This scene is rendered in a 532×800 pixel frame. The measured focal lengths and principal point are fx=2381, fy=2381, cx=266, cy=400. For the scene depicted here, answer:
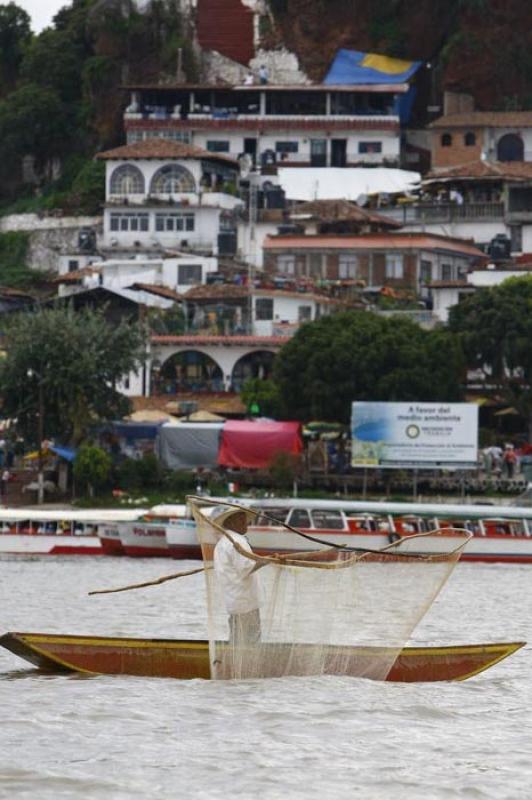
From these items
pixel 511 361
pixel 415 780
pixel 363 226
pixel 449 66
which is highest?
pixel 449 66

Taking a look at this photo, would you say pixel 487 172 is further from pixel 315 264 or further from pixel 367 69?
pixel 367 69

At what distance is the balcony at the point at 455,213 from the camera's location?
102 meters

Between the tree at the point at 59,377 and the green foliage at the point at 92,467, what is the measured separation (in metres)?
2.21

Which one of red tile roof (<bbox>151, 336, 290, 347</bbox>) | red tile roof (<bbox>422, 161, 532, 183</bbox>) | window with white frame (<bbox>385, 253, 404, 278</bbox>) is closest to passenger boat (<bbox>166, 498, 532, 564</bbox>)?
red tile roof (<bbox>151, 336, 290, 347</bbox>)

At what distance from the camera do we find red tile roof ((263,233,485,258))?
9525 centimetres

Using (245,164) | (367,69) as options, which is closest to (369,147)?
(367,69)

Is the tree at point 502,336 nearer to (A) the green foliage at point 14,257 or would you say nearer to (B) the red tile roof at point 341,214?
(B) the red tile roof at point 341,214

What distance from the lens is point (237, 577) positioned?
23.5 meters

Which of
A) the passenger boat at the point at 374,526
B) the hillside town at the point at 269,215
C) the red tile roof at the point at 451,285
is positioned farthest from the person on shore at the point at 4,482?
the red tile roof at the point at 451,285

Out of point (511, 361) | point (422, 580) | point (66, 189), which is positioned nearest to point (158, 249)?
point (66, 189)

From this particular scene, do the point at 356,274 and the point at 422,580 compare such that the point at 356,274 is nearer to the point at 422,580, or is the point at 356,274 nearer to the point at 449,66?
the point at 449,66

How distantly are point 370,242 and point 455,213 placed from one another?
7.56m

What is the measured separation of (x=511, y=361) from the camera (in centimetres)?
7900

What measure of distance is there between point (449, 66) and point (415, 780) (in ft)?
312
